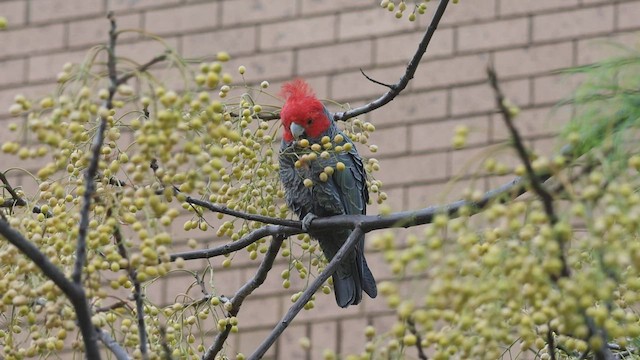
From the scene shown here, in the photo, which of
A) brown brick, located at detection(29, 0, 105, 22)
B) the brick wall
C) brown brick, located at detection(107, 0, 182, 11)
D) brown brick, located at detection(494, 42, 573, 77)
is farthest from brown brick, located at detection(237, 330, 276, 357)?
brown brick, located at detection(29, 0, 105, 22)

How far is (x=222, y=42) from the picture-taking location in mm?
5816

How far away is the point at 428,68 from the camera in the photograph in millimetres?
5520

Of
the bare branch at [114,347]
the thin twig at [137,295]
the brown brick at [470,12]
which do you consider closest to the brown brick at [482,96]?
the brown brick at [470,12]

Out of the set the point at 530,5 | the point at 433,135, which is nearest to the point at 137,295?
the point at 433,135

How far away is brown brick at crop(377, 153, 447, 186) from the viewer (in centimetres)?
539

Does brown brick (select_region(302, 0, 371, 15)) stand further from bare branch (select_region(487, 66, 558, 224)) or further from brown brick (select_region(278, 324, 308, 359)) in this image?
bare branch (select_region(487, 66, 558, 224))

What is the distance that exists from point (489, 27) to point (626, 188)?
373 cm

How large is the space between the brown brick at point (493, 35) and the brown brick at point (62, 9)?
5.47 feet

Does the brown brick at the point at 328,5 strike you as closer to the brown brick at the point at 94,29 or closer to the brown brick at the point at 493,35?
the brown brick at the point at 493,35

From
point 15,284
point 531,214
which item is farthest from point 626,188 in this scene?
point 15,284

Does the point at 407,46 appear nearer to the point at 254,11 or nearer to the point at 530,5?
the point at 530,5

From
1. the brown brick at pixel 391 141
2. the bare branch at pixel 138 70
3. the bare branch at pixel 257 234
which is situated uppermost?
the brown brick at pixel 391 141

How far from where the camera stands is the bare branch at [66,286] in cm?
223

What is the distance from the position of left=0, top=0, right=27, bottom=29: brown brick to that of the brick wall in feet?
1.29
